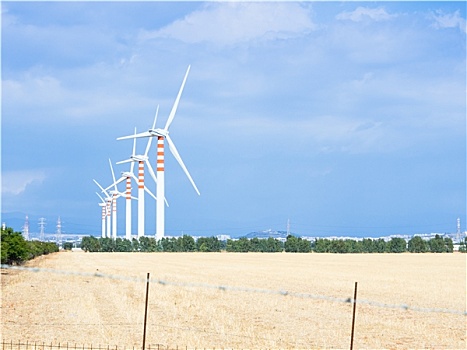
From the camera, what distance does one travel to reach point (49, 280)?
53469 millimetres

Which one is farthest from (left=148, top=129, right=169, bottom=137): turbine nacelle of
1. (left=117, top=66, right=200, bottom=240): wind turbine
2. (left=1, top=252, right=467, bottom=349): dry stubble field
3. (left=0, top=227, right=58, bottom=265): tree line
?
(left=1, top=252, right=467, bottom=349): dry stubble field

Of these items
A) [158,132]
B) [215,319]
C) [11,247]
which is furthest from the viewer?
[158,132]

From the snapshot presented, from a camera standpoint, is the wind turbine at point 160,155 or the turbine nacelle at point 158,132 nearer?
the wind turbine at point 160,155

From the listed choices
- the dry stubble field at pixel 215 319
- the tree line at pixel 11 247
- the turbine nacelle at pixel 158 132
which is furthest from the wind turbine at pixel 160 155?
the dry stubble field at pixel 215 319

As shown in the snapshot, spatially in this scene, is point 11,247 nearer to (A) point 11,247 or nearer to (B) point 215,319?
(A) point 11,247

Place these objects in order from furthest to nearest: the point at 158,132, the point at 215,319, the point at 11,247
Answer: the point at 158,132, the point at 11,247, the point at 215,319

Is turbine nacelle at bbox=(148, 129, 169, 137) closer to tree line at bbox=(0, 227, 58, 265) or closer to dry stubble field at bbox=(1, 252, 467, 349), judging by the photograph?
tree line at bbox=(0, 227, 58, 265)

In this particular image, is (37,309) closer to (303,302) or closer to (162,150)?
(303,302)

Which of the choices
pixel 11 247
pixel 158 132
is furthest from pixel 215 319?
pixel 158 132

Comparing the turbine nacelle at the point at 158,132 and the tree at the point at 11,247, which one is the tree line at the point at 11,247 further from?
the turbine nacelle at the point at 158,132

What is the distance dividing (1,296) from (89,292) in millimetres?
5035

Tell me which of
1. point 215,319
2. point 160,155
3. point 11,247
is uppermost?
point 160,155

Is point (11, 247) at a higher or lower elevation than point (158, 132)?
lower

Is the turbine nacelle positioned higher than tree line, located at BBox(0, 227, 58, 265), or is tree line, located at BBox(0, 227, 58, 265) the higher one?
the turbine nacelle
